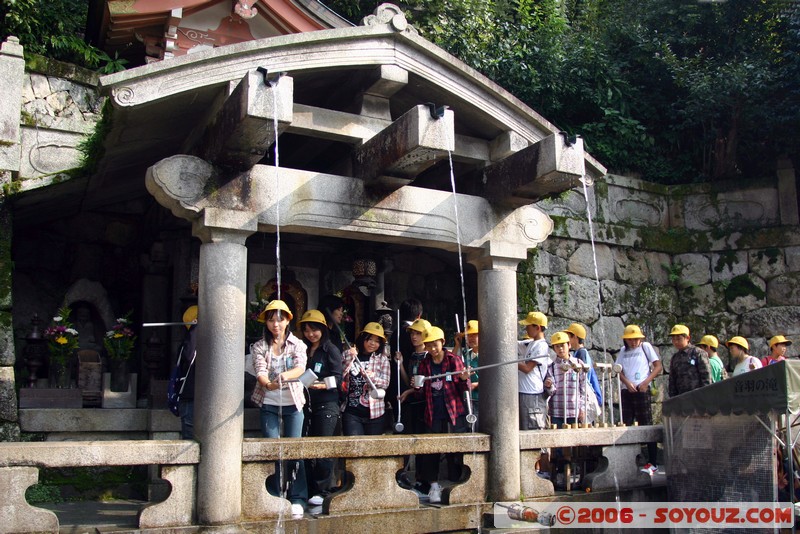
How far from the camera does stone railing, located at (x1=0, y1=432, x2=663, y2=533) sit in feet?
17.9

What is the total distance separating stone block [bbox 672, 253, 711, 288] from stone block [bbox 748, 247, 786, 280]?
0.68m

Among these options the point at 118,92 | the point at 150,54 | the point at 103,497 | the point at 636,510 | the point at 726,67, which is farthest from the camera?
the point at 726,67

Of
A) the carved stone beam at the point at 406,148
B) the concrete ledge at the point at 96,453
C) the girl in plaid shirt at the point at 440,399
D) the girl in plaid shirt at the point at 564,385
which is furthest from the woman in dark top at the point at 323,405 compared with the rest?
the girl in plaid shirt at the point at 564,385

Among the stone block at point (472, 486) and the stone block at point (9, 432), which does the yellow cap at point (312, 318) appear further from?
the stone block at point (9, 432)

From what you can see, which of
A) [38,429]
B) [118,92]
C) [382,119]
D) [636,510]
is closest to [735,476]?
[636,510]

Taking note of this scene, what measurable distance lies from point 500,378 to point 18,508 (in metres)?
4.12

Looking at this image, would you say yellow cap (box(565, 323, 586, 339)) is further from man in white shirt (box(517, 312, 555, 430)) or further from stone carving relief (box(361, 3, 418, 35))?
stone carving relief (box(361, 3, 418, 35))

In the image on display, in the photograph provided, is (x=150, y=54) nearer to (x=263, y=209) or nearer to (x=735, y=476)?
(x=263, y=209)

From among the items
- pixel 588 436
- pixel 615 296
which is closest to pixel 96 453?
pixel 588 436

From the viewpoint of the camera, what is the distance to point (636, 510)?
7.68 m

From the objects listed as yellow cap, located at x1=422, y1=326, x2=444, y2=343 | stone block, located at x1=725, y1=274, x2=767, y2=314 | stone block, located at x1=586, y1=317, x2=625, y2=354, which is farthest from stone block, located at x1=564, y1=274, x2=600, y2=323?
yellow cap, located at x1=422, y1=326, x2=444, y2=343

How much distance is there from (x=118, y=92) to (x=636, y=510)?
5.96 meters

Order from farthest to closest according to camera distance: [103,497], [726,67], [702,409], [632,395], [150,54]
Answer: [726,67]
[150,54]
[632,395]
[103,497]
[702,409]

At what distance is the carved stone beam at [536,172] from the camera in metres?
6.86
